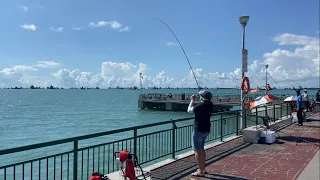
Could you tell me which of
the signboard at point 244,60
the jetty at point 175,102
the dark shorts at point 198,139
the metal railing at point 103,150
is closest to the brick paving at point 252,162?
the dark shorts at point 198,139

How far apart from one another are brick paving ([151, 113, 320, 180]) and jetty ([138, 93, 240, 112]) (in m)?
38.8

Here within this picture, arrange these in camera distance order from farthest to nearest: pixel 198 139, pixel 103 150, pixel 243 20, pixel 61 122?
pixel 61 122
pixel 243 20
pixel 103 150
pixel 198 139

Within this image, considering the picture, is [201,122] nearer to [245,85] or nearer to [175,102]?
[245,85]

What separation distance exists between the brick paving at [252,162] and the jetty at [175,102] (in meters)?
38.8

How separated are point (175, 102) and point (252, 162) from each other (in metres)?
46.4

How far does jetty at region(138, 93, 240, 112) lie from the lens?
5128 cm

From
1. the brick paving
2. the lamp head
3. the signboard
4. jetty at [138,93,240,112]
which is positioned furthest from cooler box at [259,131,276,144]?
jetty at [138,93,240,112]

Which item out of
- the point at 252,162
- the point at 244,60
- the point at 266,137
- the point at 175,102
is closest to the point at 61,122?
the point at 175,102

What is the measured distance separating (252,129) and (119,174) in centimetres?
695

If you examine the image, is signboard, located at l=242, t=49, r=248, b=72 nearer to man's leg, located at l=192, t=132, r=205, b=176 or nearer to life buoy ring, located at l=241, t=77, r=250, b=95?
life buoy ring, located at l=241, t=77, r=250, b=95

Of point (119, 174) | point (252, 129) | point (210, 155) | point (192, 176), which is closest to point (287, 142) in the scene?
point (252, 129)

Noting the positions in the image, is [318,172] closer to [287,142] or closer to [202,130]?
[202,130]

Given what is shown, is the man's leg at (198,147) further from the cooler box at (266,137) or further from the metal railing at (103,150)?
the cooler box at (266,137)

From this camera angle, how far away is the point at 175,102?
181 feet
